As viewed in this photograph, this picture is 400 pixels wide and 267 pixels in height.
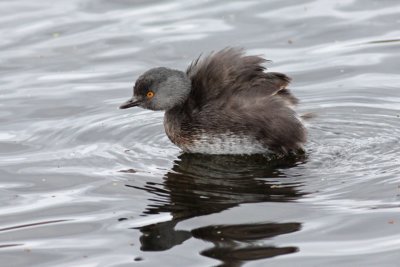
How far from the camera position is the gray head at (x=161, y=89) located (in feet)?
33.4

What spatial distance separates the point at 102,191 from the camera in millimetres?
9141

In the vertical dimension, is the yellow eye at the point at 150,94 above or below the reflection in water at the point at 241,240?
above

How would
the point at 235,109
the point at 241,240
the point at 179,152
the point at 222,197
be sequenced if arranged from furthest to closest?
the point at 179,152 → the point at 235,109 → the point at 222,197 → the point at 241,240

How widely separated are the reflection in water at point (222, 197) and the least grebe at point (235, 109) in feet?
0.58

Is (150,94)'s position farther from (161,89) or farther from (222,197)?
(222,197)

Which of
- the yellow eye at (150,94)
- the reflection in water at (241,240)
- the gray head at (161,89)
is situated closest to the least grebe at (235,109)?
the gray head at (161,89)

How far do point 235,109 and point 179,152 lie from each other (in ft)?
A: 2.97

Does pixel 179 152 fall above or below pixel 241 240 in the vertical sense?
above

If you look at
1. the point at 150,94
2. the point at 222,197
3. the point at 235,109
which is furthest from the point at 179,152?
the point at 222,197

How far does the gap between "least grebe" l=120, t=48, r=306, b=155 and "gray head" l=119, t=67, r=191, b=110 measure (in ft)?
0.03

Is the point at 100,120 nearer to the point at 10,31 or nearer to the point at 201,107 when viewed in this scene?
the point at 201,107

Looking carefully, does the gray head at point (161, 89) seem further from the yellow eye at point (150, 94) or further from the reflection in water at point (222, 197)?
the reflection in water at point (222, 197)

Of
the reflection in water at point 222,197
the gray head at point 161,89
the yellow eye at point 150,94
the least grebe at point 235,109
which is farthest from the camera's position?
the yellow eye at point 150,94

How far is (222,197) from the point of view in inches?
343
